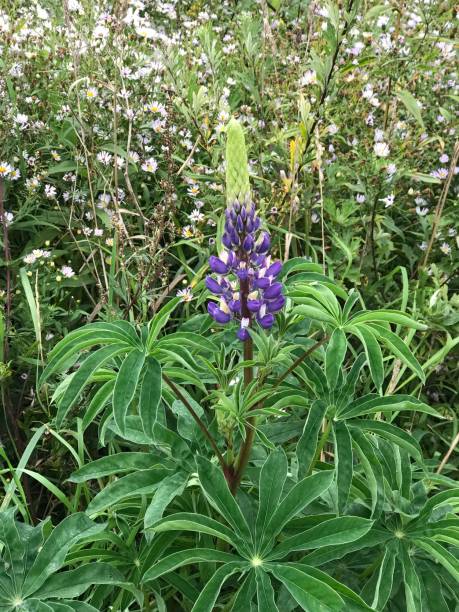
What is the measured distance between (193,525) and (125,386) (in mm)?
285

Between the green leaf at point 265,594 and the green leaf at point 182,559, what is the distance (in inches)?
2.2

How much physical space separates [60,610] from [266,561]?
15.3 inches

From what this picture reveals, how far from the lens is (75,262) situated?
281cm

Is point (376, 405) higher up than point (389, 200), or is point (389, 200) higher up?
point (389, 200)

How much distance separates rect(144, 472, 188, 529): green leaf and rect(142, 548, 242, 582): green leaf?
0.08 meters

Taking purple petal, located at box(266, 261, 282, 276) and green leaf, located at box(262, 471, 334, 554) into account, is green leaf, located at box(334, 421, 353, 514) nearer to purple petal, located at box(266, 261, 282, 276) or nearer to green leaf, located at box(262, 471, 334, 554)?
green leaf, located at box(262, 471, 334, 554)

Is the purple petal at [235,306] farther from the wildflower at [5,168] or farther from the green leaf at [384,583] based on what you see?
the wildflower at [5,168]

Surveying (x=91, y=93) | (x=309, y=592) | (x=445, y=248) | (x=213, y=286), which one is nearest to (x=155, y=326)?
(x=213, y=286)

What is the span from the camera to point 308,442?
1.35 meters

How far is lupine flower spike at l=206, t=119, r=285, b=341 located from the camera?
4.12ft

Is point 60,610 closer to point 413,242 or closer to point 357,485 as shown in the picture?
point 357,485

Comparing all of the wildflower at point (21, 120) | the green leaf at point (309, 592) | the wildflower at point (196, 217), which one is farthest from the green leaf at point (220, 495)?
the wildflower at point (21, 120)

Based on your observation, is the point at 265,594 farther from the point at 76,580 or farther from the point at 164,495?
the point at 76,580

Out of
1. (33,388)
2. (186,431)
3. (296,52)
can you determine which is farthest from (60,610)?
(296,52)
